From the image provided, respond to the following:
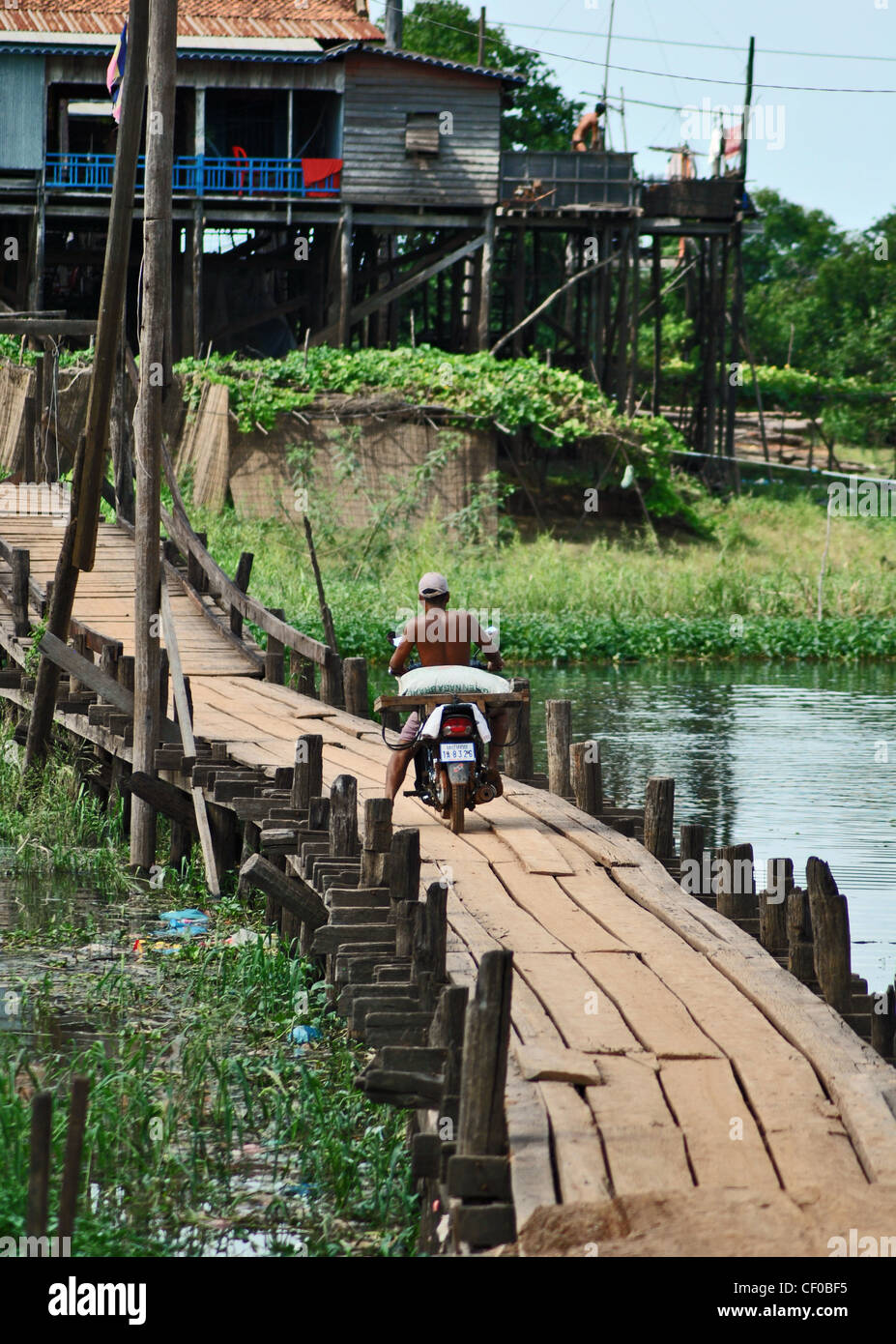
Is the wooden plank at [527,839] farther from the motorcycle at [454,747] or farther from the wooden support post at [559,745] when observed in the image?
the wooden support post at [559,745]

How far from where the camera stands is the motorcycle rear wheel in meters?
8.37

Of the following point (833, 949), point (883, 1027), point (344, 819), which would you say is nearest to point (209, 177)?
point (344, 819)

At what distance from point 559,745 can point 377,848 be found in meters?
2.90

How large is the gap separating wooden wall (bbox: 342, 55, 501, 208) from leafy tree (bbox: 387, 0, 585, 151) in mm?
14140

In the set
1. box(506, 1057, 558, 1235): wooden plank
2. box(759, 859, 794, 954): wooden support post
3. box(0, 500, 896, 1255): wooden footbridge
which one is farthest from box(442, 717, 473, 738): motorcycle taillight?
box(506, 1057, 558, 1235): wooden plank

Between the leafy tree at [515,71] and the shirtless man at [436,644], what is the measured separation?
37.5m

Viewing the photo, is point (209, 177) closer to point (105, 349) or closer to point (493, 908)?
point (105, 349)

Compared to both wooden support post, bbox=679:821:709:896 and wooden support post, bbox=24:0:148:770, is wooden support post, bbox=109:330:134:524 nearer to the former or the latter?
wooden support post, bbox=24:0:148:770

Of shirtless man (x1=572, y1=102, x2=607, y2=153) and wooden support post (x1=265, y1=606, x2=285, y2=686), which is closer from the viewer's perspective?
wooden support post (x1=265, y1=606, x2=285, y2=686)

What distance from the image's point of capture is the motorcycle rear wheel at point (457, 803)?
8.37 m
